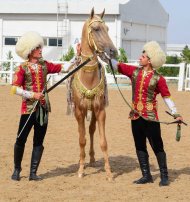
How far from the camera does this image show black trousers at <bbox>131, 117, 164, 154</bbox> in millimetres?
6973

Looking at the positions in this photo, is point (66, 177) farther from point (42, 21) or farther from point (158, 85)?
point (42, 21)

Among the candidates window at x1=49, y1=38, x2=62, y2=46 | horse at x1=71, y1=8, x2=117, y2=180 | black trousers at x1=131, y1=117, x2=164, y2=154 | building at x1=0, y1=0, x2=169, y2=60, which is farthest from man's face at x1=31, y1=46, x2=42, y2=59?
window at x1=49, y1=38, x2=62, y2=46

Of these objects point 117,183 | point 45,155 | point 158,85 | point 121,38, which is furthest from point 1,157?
point 121,38

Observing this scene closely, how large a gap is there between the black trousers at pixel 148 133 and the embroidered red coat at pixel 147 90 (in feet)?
0.28

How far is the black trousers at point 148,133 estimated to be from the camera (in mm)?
6973

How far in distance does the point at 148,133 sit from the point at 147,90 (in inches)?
20.4

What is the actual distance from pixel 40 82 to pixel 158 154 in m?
1.68

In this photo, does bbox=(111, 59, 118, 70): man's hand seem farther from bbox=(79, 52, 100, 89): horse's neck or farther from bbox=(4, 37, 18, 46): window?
bbox=(4, 37, 18, 46): window

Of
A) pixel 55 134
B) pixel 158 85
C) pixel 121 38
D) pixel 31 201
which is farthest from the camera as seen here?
pixel 121 38

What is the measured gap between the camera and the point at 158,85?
695 centimetres

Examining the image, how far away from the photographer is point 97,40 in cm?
712

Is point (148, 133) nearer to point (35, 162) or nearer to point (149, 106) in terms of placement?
point (149, 106)

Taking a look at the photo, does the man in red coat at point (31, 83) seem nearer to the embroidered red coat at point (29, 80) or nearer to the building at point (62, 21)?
the embroidered red coat at point (29, 80)

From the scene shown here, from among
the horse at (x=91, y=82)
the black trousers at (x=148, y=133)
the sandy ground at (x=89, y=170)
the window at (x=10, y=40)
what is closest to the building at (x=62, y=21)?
the window at (x=10, y=40)
